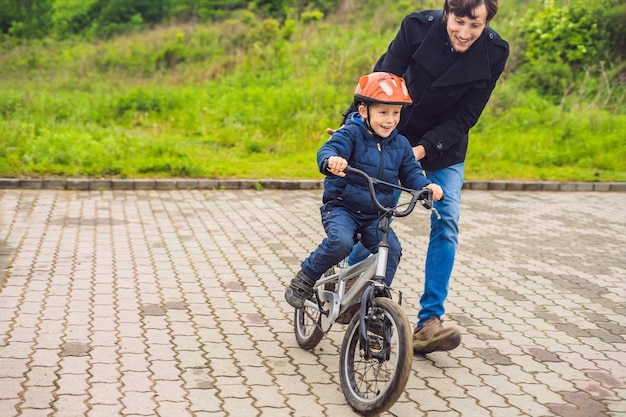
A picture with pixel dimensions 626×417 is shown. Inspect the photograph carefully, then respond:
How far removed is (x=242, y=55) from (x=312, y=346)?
795 inches

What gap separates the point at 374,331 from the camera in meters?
4.22

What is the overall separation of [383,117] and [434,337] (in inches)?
56.2

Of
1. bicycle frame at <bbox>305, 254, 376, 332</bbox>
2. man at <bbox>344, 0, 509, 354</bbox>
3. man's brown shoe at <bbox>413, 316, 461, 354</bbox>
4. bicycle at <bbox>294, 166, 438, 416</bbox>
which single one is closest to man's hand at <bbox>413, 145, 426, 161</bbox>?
man at <bbox>344, 0, 509, 354</bbox>

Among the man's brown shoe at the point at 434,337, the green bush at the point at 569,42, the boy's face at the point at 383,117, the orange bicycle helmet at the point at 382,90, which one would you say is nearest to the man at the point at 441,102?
the man's brown shoe at the point at 434,337

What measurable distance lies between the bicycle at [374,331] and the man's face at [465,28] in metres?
1.11

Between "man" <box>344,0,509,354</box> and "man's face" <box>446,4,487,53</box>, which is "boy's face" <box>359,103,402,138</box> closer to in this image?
"man" <box>344,0,509,354</box>

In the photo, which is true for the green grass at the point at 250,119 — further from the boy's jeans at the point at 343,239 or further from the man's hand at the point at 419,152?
the boy's jeans at the point at 343,239

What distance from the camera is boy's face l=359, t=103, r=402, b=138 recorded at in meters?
4.54

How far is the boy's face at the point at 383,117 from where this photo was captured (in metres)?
4.54

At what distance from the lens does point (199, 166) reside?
39.0 ft

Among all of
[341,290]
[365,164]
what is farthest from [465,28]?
[341,290]

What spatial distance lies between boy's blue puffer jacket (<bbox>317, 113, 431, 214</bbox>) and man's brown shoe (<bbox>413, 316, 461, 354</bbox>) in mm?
867

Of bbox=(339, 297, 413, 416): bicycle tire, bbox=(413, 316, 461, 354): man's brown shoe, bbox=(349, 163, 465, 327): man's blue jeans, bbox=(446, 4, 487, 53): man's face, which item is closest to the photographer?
bbox=(339, 297, 413, 416): bicycle tire

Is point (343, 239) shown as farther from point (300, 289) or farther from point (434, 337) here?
point (434, 337)
